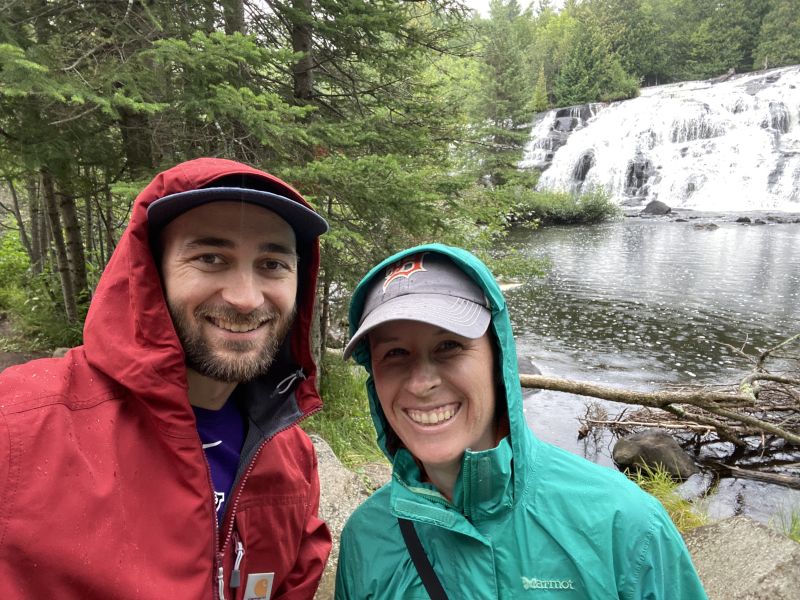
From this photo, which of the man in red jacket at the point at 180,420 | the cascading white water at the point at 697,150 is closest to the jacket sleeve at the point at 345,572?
the man in red jacket at the point at 180,420

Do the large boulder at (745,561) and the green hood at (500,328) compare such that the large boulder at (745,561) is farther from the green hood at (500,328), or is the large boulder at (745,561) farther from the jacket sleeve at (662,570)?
the green hood at (500,328)

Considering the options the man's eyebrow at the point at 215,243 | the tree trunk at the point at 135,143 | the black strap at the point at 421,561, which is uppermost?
the tree trunk at the point at 135,143

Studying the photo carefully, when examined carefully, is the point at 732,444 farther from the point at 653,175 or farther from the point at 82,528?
the point at 653,175

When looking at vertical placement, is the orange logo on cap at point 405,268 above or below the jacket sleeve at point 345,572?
above

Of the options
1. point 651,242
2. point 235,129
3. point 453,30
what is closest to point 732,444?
point 453,30

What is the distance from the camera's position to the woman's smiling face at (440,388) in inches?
56.2

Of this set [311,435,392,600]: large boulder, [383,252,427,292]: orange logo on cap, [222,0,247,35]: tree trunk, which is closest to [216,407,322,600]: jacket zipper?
[383,252,427,292]: orange logo on cap

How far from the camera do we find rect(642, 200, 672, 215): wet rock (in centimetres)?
2773

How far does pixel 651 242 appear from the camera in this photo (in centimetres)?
2153

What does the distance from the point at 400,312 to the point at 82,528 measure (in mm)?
935

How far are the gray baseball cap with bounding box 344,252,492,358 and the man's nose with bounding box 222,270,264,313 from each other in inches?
15.8

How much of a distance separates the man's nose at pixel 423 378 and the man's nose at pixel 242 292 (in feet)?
1.95

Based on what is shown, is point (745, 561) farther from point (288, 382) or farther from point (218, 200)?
point (218, 200)

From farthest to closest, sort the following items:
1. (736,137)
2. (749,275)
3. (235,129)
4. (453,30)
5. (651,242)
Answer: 1. (736,137)
2. (651,242)
3. (749,275)
4. (453,30)
5. (235,129)
